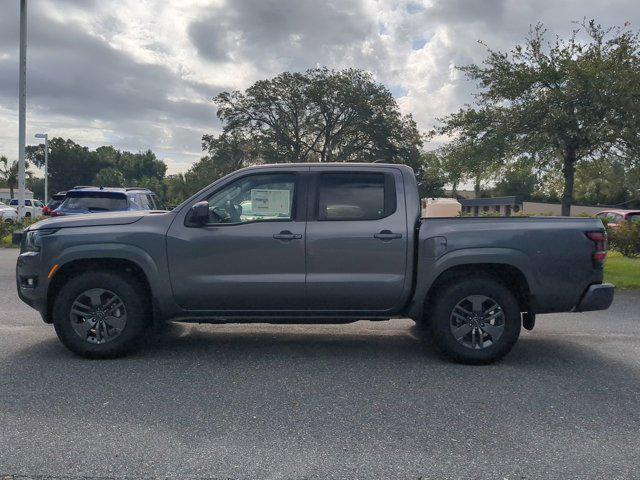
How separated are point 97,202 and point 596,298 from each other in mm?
9730

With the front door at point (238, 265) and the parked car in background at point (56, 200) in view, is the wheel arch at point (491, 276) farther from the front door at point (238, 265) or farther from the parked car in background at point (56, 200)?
the parked car in background at point (56, 200)

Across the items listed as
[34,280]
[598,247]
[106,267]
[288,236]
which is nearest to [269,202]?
[288,236]

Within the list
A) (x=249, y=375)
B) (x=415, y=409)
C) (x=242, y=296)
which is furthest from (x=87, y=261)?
(x=415, y=409)

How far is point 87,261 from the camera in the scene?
5578 millimetres

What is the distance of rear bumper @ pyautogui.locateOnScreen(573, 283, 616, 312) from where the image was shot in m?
5.43

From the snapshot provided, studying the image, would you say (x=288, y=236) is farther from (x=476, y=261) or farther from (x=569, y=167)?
(x=569, y=167)

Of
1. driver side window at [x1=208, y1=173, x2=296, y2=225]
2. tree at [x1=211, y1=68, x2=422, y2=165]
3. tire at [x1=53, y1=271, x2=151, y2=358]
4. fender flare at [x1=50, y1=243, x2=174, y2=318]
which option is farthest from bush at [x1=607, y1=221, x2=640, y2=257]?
tree at [x1=211, y1=68, x2=422, y2=165]

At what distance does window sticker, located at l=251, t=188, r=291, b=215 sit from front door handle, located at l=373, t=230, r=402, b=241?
90cm

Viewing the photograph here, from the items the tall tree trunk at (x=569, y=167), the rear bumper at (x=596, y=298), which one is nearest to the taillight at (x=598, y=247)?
the rear bumper at (x=596, y=298)

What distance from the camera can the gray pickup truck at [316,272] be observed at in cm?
545

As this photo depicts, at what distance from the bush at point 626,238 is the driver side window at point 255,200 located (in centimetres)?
1096

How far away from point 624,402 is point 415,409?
168 centimetres

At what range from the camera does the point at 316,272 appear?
18.0ft

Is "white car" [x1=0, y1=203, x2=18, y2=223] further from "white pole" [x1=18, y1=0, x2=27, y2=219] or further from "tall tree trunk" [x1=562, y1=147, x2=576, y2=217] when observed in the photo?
"tall tree trunk" [x1=562, y1=147, x2=576, y2=217]
